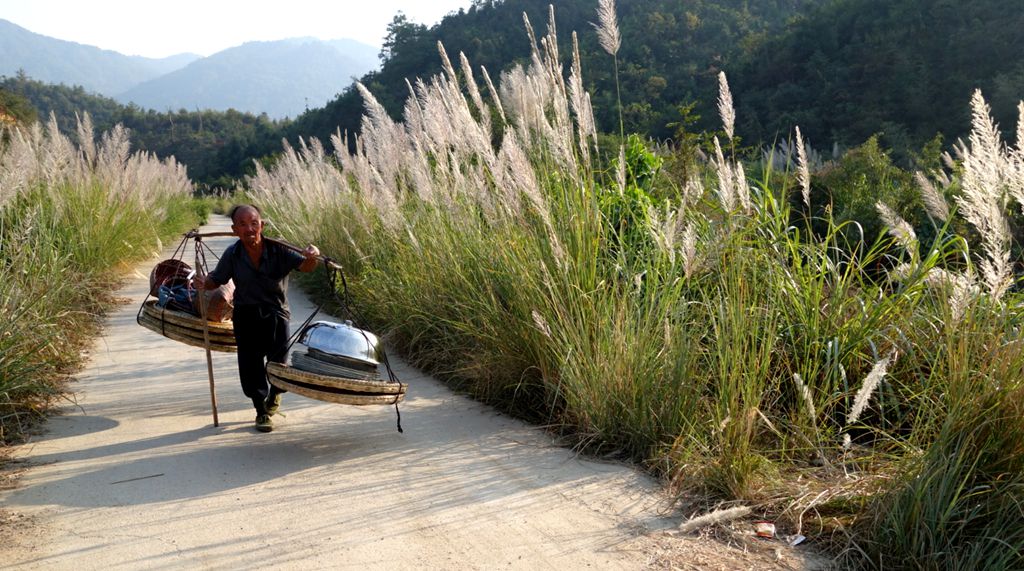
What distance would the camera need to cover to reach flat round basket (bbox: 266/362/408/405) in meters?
3.78

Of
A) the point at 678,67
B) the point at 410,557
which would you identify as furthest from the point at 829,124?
the point at 410,557

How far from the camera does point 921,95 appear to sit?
90.9ft

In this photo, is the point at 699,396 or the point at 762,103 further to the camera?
the point at 762,103

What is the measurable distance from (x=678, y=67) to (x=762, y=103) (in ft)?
13.9

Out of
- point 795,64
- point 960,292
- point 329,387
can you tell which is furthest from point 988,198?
point 795,64

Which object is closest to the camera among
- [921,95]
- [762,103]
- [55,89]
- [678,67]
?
[921,95]

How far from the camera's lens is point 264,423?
4367mm

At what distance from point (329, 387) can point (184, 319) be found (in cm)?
148

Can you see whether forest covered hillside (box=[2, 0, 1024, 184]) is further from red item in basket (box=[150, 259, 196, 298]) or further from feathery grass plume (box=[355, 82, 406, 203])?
red item in basket (box=[150, 259, 196, 298])

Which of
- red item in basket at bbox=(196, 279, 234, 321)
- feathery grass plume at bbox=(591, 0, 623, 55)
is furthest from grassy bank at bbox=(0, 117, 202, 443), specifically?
feathery grass plume at bbox=(591, 0, 623, 55)

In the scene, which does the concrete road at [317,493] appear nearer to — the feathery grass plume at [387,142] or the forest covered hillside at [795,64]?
the feathery grass plume at [387,142]

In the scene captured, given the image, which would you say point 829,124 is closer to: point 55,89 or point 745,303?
point 745,303

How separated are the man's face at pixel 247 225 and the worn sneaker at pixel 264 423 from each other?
0.99 meters

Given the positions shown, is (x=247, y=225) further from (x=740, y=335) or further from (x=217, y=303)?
(x=740, y=335)
